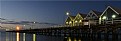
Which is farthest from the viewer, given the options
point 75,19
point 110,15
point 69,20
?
point 69,20

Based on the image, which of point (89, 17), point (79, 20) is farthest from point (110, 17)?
point (79, 20)

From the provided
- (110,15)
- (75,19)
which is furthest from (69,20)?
(110,15)

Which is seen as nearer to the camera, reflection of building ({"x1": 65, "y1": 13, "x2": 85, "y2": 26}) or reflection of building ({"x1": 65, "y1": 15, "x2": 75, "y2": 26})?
reflection of building ({"x1": 65, "y1": 13, "x2": 85, "y2": 26})

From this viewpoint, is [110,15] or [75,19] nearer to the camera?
[110,15]

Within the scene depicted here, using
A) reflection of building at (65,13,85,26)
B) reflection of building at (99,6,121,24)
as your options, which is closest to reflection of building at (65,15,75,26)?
reflection of building at (65,13,85,26)

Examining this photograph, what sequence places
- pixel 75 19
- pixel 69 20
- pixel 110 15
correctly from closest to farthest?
pixel 110 15, pixel 75 19, pixel 69 20

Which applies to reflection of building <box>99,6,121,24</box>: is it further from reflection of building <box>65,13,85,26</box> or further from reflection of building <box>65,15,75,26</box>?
reflection of building <box>65,15,75,26</box>

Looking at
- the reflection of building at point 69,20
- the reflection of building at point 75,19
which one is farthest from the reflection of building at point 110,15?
the reflection of building at point 69,20

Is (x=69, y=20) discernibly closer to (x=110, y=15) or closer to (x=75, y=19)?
(x=75, y=19)

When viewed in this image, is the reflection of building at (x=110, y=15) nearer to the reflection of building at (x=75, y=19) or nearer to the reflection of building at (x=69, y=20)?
the reflection of building at (x=75, y=19)

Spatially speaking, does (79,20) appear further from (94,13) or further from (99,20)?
(99,20)

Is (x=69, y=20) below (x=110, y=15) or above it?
below

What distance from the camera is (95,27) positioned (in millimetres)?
39531

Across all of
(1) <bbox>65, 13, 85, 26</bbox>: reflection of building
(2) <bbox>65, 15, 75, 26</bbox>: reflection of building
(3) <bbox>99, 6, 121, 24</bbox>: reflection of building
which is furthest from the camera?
(2) <bbox>65, 15, 75, 26</bbox>: reflection of building
